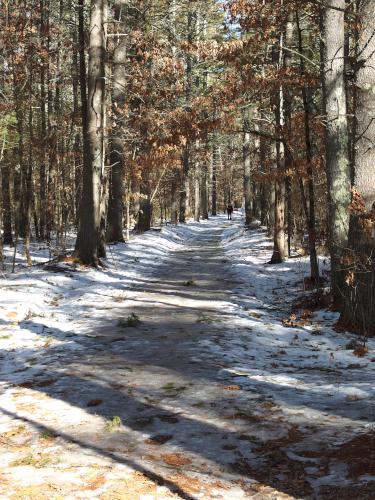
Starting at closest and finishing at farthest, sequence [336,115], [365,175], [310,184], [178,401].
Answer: [178,401] → [365,175] → [336,115] → [310,184]

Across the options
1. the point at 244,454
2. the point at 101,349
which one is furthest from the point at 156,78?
the point at 244,454

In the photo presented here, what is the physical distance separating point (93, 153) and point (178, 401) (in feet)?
36.6

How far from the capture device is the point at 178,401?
5508mm

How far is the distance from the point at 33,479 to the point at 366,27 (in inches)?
317

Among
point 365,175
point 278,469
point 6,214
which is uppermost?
point 365,175

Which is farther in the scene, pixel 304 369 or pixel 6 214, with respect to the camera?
pixel 6 214

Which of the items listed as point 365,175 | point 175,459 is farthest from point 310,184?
point 175,459

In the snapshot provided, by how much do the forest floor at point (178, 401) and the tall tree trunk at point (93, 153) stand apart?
12.3ft

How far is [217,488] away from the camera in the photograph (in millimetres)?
3736

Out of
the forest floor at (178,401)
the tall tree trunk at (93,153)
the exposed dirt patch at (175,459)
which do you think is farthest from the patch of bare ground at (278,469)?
the tall tree trunk at (93,153)

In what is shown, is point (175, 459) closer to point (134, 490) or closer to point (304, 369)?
point (134, 490)

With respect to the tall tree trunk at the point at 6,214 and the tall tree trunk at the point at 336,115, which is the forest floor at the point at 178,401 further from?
the tall tree trunk at the point at 6,214

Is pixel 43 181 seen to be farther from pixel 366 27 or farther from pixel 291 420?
pixel 291 420

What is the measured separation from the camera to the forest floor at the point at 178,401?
384 cm
